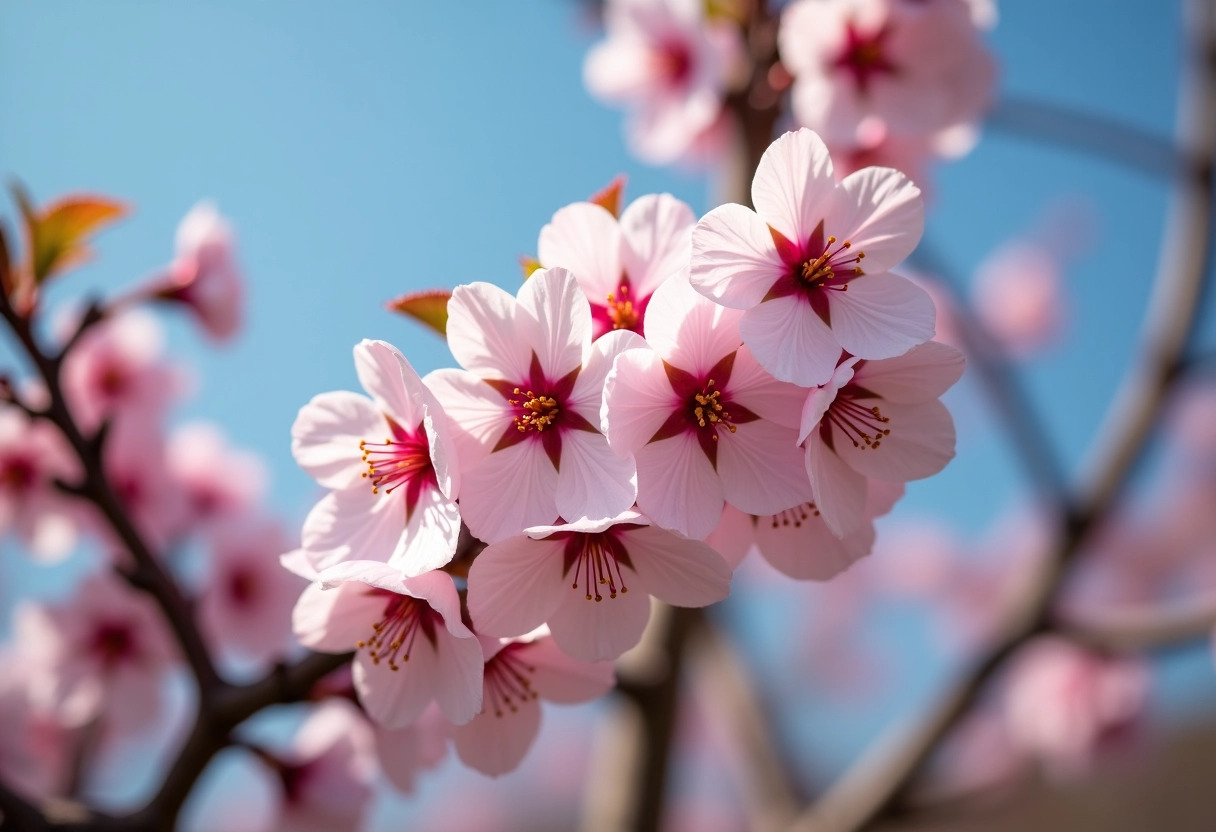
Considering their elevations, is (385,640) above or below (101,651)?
above

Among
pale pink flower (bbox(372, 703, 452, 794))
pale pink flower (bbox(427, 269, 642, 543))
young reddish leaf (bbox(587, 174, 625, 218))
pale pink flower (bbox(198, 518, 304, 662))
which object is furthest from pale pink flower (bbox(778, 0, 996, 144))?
pale pink flower (bbox(198, 518, 304, 662))

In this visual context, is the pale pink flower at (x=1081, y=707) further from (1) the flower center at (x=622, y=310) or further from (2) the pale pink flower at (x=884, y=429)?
(1) the flower center at (x=622, y=310)

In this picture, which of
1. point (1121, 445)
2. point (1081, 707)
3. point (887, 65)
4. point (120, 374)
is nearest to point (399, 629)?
point (887, 65)

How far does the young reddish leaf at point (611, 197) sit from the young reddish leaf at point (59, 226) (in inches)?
26.4

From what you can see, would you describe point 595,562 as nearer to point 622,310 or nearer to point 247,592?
point 622,310

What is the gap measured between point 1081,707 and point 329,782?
7.01ft

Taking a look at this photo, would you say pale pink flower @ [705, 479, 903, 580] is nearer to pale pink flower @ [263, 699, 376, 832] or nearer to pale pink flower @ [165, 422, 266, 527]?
pale pink flower @ [263, 699, 376, 832]

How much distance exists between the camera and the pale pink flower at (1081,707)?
2186 millimetres

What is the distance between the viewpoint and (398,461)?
0.70 m

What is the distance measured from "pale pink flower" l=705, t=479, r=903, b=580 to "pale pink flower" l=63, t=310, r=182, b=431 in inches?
50.5

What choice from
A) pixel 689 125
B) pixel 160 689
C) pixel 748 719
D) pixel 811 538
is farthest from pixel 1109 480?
pixel 160 689

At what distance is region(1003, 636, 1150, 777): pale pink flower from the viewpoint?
219cm

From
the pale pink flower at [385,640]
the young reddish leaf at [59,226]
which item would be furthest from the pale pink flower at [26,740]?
the pale pink flower at [385,640]

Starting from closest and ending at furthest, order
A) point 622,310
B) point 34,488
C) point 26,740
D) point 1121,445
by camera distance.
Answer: point 622,310 → point 34,488 → point 26,740 → point 1121,445
